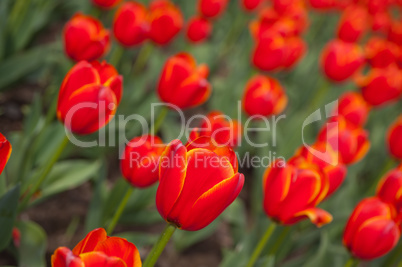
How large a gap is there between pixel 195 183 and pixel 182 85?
56 centimetres

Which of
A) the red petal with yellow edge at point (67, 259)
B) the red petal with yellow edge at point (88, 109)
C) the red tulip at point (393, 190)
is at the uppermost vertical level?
the red petal with yellow edge at point (88, 109)

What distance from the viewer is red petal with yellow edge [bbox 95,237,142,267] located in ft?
1.91

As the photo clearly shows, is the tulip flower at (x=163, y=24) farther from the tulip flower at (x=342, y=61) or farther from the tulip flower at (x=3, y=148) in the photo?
the tulip flower at (x=3, y=148)

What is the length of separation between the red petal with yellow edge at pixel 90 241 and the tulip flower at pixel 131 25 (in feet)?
3.00

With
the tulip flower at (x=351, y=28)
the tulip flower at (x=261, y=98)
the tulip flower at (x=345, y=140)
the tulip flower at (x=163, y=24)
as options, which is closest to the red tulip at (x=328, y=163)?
the tulip flower at (x=345, y=140)

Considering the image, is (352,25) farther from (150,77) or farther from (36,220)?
(36,220)

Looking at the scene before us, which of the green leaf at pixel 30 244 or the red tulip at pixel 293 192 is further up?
the red tulip at pixel 293 192

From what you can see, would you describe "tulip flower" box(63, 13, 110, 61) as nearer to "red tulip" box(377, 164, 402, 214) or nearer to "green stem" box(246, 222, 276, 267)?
"green stem" box(246, 222, 276, 267)

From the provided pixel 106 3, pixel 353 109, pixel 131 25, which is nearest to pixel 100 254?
pixel 131 25

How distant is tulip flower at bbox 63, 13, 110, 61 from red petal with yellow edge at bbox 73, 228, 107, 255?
1.98 feet

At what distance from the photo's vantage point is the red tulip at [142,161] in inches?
34.7

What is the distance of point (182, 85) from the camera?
117 cm

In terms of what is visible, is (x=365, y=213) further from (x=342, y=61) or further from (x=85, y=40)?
(x=342, y=61)

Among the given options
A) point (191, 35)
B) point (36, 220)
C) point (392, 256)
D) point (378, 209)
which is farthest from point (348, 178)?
point (36, 220)
